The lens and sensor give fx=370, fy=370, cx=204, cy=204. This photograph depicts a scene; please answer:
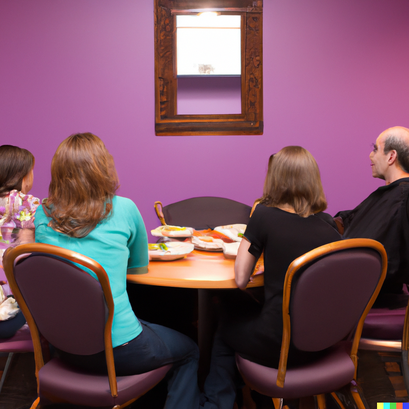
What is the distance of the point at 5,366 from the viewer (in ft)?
5.37

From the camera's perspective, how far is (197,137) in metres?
2.97

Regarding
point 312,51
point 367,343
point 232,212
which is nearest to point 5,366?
point 367,343

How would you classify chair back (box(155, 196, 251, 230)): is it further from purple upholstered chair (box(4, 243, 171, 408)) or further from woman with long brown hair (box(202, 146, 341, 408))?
purple upholstered chair (box(4, 243, 171, 408))

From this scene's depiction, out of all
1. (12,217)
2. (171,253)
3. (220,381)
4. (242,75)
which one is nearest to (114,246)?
(171,253)

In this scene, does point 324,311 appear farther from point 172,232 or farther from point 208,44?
point 208,44

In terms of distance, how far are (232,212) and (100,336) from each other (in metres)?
1.85

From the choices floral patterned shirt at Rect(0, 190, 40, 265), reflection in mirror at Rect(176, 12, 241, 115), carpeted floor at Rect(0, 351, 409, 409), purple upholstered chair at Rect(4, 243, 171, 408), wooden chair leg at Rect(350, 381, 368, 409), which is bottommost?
carpeted floor at Rect(0, 351, 409, 409)

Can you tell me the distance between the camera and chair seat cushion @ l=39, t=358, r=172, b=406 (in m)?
1.14

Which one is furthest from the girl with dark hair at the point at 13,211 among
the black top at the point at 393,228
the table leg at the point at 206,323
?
the black top at the point at 393,228

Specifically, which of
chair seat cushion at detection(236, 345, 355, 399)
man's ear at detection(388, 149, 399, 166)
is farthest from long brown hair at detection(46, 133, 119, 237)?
man's ear at detection(388, 149, 399, 166)

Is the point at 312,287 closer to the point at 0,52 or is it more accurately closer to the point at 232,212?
the point at 232,212

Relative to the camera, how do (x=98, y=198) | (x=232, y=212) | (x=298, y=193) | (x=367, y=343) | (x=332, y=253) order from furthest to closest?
(x=232, y=212), (x=367, y=343), (x=298, y=193), (x=98, y=198), (x=332, y=253)

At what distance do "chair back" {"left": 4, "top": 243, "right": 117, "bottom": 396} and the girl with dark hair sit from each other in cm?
32

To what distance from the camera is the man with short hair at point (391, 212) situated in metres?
1.54
